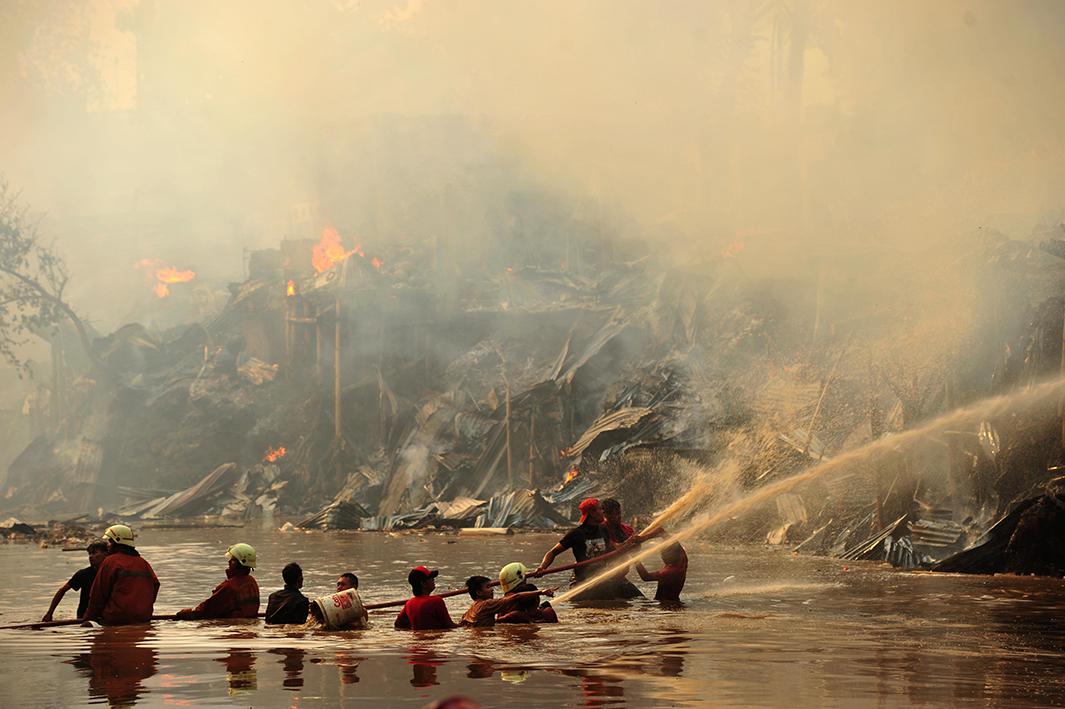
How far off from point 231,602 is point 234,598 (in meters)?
0.06

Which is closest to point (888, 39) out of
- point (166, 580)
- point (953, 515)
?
point (953, 515)

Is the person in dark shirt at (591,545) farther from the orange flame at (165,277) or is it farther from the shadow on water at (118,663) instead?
the orange flame at (165,277)

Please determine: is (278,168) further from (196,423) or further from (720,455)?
(720,455)

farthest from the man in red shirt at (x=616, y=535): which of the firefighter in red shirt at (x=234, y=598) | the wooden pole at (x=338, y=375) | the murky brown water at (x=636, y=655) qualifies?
the wooden pole at (x=338, y=375)


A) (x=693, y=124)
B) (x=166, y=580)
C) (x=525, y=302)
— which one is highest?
(x=693, y=124)

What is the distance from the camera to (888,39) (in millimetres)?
44969

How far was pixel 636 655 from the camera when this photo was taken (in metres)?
11.7

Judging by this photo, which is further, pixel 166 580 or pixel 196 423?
pixel 196 423

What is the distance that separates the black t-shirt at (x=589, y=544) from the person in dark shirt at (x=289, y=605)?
392 cm

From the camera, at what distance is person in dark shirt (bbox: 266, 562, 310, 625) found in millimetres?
14406

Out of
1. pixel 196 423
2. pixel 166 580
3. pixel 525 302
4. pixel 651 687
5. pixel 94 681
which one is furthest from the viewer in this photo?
pixel 196 423

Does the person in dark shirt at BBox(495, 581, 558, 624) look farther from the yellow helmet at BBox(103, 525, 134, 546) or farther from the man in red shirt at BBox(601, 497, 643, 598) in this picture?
the yellow helmet at BBox(103, 525, 134, 546)

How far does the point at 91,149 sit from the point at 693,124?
187 feet

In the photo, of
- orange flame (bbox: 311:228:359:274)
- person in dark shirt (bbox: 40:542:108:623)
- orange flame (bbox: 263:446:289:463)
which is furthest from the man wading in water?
orange flame (bbox: 311:228:359:274)
